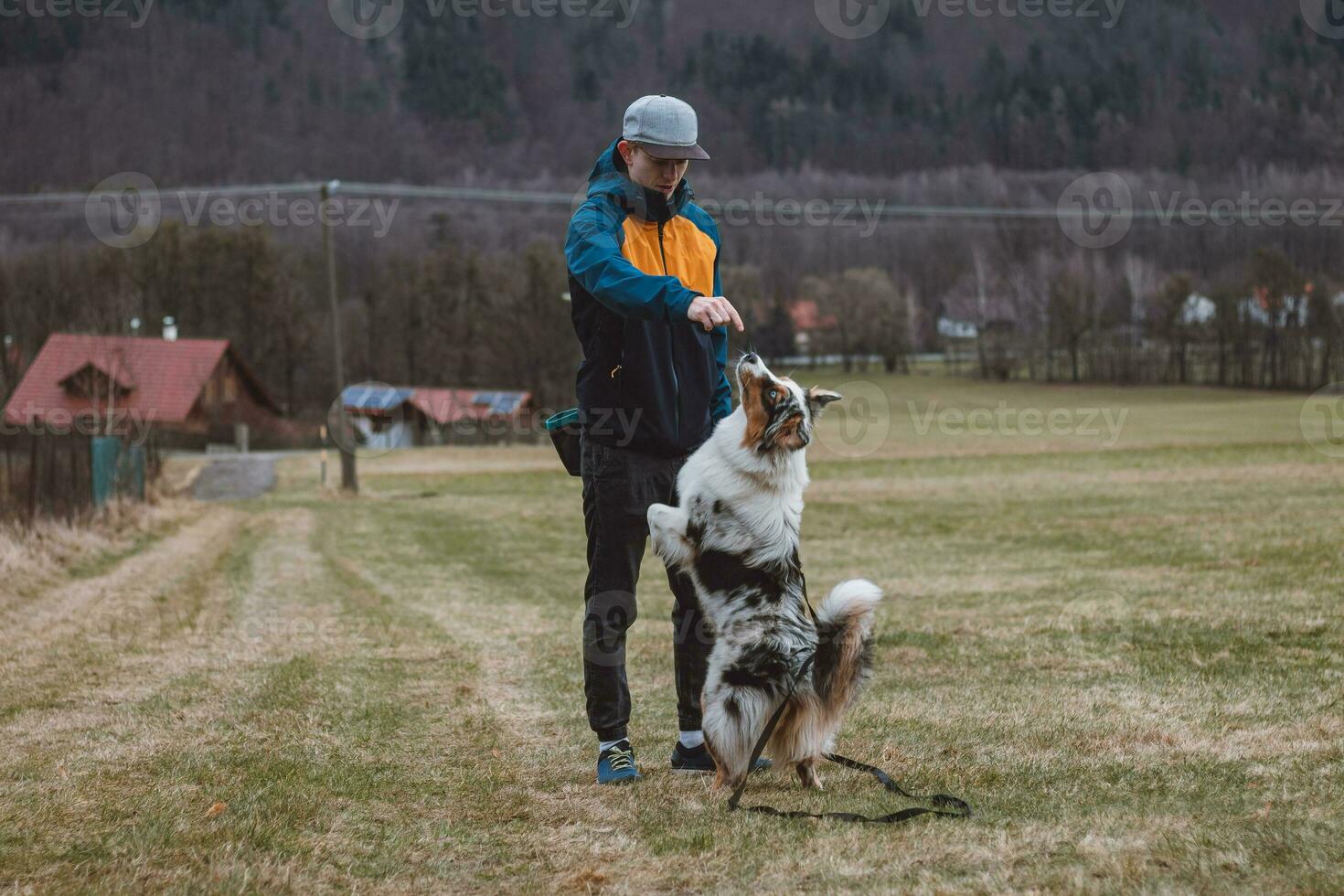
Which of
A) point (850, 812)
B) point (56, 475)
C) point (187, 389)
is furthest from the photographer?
point (187, 389)

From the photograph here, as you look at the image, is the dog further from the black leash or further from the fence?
the fence

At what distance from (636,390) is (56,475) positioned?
51.4 feet

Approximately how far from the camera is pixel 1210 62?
17450cm

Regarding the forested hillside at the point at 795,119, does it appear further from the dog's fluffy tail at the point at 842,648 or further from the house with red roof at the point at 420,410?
the dog's fluffy tail at the point at 842,648

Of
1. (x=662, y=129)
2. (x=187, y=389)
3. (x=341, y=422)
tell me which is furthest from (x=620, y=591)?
(x=187, y=389)

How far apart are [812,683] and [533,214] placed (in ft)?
347

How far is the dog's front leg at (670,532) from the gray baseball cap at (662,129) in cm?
140

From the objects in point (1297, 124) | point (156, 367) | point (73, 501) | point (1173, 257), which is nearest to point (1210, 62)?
point (1297, 124)

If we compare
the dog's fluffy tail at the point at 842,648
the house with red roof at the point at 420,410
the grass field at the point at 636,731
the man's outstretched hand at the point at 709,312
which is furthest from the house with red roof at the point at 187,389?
the dog's fluffy tail at the point at 842,648

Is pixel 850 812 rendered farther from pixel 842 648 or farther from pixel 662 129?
pixel 662 129

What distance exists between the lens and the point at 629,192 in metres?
4.78

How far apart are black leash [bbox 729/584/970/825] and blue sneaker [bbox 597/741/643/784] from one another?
0.49 meters

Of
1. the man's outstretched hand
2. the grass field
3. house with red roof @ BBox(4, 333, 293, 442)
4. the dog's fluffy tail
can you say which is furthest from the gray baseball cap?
house with red roof @ BBox(4, 333, 293, 442)

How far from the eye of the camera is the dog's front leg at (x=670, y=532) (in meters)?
4.47
